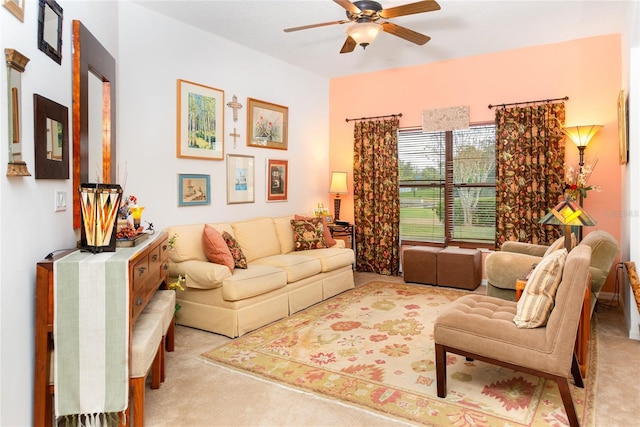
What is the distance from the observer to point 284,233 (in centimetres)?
534

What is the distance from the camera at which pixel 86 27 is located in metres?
2.98

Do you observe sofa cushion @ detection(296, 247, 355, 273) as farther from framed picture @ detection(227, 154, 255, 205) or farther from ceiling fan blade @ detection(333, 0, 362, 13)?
ceiling fan blade @ detection(333, 0, 362, 13)

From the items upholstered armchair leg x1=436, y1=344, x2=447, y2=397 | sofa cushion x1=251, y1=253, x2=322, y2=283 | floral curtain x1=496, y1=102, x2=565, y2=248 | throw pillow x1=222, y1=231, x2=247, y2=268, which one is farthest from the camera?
floral curtain x1=496, y1=102, x2=565, y2=248

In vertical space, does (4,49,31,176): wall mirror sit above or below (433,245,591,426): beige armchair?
above

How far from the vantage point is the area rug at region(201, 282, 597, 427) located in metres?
2.45

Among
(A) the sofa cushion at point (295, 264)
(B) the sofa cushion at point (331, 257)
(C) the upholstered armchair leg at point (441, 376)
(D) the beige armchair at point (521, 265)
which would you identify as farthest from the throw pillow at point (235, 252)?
(D) the beige armchair at point (521, 265)

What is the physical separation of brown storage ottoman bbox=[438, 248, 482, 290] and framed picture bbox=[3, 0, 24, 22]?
4.87 m

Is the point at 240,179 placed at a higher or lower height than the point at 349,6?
lower

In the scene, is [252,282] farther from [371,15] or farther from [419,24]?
[419,24]

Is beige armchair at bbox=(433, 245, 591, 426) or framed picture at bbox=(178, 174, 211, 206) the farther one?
framed picture at bbox=(178, 174, 211, 206)

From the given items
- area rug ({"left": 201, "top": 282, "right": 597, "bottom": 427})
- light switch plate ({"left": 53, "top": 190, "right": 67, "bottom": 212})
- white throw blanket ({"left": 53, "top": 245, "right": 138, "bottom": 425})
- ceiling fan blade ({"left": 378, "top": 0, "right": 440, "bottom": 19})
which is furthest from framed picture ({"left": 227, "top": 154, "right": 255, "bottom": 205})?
white throw blanket ({"left": 53, "top": 245, "right": 138, "bottom": 425})

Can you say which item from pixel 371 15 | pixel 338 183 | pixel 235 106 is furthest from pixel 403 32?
pixel 338 183

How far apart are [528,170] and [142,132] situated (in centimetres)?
442

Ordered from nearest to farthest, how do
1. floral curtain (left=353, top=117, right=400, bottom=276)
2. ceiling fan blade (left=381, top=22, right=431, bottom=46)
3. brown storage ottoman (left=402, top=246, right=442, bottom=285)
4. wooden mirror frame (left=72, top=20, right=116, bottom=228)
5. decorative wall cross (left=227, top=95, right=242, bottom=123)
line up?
wooden mirror frame (left=72, top=20, right=116, bottom=228) < ceiling fan blade (left=381, top=22, right=431, bottom=46) < decorative wall cross (left=227, top=95, right=242, bottom=123) < brown storage ottoman (left=402, top=246, right=442, bottom=285) < floral curtain (left=353, top=117, right=400, bottom=276)
